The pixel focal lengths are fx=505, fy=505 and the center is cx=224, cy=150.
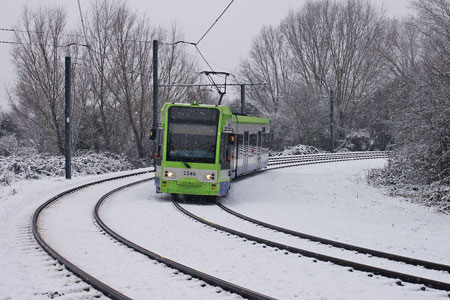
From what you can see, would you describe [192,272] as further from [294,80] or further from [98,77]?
[294,80]

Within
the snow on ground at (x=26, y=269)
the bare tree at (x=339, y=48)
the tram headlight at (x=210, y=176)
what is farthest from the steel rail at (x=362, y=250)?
the bare tree at (x=339, y=48)

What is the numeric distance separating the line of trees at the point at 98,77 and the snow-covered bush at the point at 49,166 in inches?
213

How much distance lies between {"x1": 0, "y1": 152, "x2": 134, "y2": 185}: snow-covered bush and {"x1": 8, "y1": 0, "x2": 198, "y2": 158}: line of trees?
5.41 meters

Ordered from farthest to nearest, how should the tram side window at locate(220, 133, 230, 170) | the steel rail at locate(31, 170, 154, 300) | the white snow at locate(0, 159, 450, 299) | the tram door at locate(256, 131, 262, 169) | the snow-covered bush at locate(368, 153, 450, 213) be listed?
the tram door at locate(256, 131, 262, 169), the snow-covered bush at locate(368, 153, 450, 213), the tram side window at locate(220, 133, 230, 170), the white snow at locate(0, 159, 450, 299), the steel rail at locate(31, 170, 154, 300)

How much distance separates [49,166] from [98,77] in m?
12.3

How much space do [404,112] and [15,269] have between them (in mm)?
14370

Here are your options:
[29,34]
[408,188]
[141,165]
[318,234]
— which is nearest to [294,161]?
[141,165]

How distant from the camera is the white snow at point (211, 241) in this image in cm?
643

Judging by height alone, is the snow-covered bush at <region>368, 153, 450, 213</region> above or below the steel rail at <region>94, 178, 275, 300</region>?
above

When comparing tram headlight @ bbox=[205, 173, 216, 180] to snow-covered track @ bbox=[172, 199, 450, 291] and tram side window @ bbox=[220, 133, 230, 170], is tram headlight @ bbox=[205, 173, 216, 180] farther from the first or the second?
snow-covered track @ bbox=[172, 199, 450, 291]

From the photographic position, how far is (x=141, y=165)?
3183 cm

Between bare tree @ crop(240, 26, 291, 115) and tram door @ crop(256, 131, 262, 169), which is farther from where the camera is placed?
bare tree @ crop(240, 26, 291, 115)

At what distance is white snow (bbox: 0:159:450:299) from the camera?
21.1 feet

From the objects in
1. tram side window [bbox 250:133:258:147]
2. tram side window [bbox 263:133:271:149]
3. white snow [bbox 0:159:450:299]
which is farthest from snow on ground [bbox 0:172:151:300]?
tram side window [bbox 263:133:271:149]
